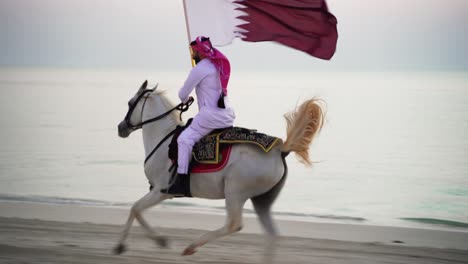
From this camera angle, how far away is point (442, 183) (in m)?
19.8

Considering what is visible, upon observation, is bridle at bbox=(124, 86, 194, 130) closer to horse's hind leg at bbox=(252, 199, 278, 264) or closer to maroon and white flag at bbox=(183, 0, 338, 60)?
maroon and white flag at bbox=(183, 0, 338, 60)

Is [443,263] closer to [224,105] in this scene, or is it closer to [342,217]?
[224,105]

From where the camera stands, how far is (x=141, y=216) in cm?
907

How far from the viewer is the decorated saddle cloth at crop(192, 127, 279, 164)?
8.54 m

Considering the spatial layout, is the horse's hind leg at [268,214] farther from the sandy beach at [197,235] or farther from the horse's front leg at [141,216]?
the horse's front leg at [141,216]

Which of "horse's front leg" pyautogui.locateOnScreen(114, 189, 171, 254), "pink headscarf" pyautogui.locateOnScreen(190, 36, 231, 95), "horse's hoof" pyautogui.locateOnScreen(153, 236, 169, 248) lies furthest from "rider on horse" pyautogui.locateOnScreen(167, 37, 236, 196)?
"horse's hoof" pyautogui.locateOnScreen(153, 236, 169, 248)

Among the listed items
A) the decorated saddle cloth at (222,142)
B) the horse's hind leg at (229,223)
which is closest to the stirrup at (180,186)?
the decorated saddle cloth at (222,142)

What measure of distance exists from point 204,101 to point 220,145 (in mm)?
536

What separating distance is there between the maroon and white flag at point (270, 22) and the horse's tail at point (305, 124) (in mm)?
1538

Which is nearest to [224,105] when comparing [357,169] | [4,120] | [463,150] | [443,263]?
[443,263]

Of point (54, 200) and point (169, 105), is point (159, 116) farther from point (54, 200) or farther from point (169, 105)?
point (54, 200)

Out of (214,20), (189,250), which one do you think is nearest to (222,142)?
(189,250)

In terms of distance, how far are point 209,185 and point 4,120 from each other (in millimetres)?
32111

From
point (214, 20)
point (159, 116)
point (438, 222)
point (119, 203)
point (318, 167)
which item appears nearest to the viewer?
point (159, 116)
